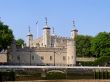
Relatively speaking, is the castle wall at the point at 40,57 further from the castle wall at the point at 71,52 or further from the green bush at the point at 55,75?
the green bush at the point at 55,75

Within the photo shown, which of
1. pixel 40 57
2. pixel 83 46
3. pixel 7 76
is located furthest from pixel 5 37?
pixel 83 46

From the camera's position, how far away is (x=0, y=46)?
72.6m

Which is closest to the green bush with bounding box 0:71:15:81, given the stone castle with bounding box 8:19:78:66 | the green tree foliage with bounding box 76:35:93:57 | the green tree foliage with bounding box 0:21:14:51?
the green tree foliage with bounding box 0:21:14:51

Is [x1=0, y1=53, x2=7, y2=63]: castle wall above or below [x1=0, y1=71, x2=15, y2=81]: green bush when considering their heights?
above

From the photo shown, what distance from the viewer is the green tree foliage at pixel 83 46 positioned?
3864 inches

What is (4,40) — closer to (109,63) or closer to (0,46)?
(0,46)

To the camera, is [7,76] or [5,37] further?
[5,37]

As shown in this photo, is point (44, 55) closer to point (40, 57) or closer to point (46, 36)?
point (40, 57)

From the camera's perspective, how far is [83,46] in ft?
330

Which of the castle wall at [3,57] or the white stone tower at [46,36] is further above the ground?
the white stone tower at [46,36]

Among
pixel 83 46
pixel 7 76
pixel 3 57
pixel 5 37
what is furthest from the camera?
pixel 83 46

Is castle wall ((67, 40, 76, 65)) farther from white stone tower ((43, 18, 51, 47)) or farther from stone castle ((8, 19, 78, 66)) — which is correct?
white stone tower ((43, 18, 51, 47))

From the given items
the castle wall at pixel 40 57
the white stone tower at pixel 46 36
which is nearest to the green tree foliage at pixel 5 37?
the castle wall at pixel 40 57

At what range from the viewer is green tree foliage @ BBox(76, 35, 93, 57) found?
3864 inches
